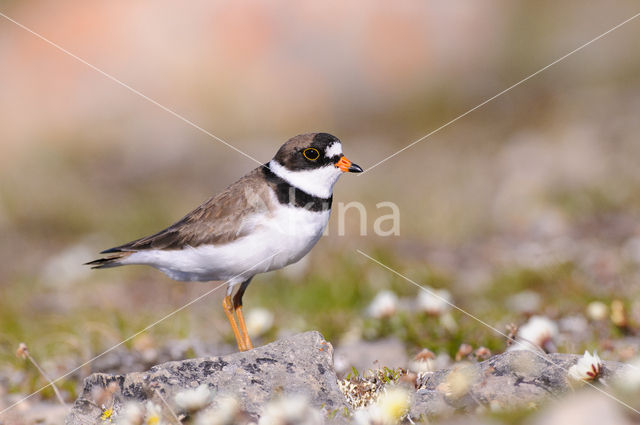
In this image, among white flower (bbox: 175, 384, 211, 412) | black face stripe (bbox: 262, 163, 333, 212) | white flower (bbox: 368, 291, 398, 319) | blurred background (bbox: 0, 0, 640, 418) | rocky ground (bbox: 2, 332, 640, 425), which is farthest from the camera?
blurred background (bbox: 0, 0, 640, 418)

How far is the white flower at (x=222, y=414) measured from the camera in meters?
3.63

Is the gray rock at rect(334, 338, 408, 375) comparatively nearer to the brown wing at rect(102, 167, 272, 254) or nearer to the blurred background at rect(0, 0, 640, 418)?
the blurred background at rect(0, 0, 640, 418)

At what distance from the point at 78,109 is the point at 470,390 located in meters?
15.0

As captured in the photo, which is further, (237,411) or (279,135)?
(279,135)

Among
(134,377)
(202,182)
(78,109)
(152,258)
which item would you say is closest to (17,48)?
(78,109)

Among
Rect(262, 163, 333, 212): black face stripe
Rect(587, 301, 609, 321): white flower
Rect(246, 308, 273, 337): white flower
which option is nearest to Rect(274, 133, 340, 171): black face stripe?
Rect(262, 163, 333, 212): black face stripe

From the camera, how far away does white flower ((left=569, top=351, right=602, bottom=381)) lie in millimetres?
3732

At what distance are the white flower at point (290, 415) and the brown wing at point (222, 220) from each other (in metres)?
1.72

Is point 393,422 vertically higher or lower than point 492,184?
higher

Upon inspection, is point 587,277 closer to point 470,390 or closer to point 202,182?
point 470,390

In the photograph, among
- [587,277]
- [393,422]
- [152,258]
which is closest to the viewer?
[393,422]

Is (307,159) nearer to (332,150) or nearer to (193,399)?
(332,150)

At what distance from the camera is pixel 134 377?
404 cm

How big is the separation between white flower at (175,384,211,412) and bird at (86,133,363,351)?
4.59 ft
